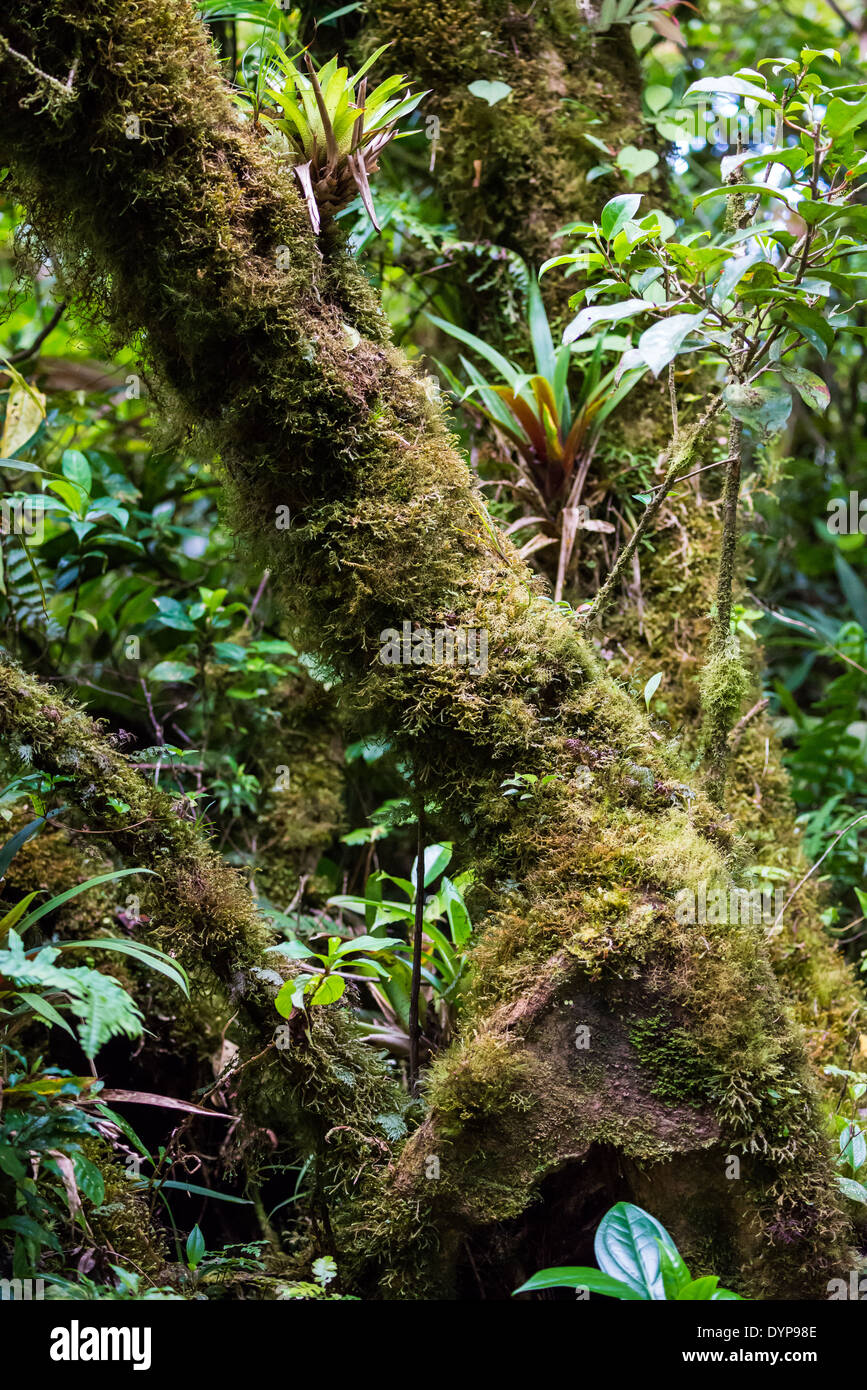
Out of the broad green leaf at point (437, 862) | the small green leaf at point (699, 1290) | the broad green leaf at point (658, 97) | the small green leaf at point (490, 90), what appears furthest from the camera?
the broad green leaf at point (658, 97)

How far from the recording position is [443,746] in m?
2.17

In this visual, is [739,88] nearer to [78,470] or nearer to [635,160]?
[635,160]

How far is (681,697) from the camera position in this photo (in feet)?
10.5

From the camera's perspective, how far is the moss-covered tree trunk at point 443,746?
75.6 inches

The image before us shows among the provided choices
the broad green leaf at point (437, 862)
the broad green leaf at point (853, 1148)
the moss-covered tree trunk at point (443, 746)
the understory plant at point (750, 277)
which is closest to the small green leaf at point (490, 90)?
the understory plant at point (750, 277)

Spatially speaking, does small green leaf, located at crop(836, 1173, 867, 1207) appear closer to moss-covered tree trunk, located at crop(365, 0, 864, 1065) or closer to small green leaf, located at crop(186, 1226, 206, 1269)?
moss-covered tree trunk, located at crop(365, 0, 864, 1065)

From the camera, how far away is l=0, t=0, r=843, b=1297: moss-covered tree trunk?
1.92 metres

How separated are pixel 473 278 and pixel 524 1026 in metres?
2.74

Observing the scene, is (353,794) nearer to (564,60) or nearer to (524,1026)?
(524,1026)

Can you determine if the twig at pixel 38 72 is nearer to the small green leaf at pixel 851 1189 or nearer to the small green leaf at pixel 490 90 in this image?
the small green leaf at pixel 490 90

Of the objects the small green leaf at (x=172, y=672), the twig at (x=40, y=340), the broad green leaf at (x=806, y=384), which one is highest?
the twig at (x=40, y=340)

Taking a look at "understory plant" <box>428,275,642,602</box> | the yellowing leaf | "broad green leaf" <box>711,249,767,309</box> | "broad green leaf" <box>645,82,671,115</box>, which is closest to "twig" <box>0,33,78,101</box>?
the yellowing leaf

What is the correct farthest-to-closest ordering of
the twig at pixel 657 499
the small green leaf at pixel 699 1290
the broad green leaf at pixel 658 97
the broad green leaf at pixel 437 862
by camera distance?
the broad green leaf at pixel 658 97
the broad green leaf at pixel 437 862
the twig at pixel 657 499
the small green leaf at pixel 699 1290

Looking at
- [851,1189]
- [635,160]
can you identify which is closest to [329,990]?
[851,1189]
